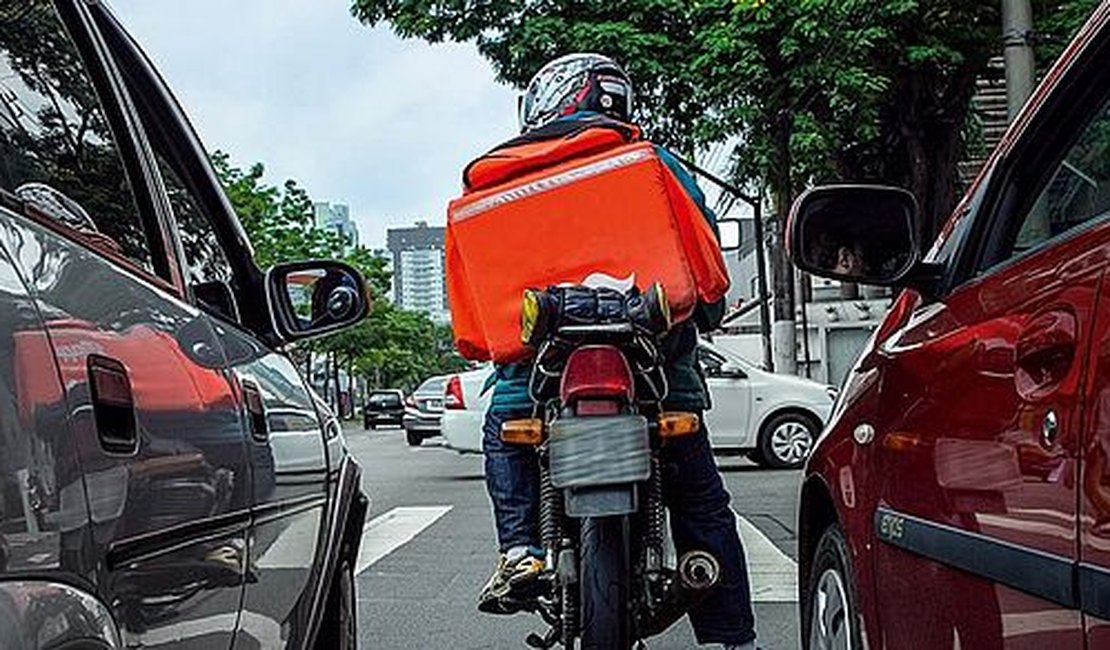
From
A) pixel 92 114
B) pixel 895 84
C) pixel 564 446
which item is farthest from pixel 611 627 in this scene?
pixel 895 84

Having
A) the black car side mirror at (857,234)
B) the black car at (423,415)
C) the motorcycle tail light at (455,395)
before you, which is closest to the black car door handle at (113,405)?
the black car side mirror at (857,234)

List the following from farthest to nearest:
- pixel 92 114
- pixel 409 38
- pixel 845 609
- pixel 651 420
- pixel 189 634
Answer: pixel 409 38
pixel 651 420
pixel 845 609
pixel 92 114
pixel 189 634

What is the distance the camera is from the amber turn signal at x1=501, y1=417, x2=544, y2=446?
4.31 metres

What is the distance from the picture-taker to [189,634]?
2229 millimetres

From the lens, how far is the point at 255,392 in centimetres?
307

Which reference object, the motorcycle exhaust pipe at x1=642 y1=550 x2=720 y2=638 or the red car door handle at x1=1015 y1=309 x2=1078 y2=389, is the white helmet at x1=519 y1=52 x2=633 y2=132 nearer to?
the motorcycle exhaust pipe at x1=642 y1=550 x2=720 y2=638

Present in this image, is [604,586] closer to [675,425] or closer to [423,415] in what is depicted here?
[675,425]

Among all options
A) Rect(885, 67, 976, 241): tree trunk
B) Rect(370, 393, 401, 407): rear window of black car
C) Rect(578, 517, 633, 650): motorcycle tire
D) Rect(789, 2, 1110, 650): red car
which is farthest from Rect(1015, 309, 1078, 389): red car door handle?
Rect(370, 393, 401, 407): rear window of black car

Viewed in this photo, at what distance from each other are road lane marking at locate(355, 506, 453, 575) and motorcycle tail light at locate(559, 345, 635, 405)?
4758 millimetres

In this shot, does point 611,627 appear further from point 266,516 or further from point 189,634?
point 189,634

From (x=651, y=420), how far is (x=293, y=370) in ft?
3.34

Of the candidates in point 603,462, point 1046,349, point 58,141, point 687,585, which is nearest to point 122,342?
point 58,141

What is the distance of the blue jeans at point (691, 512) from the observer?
4438 millimetres

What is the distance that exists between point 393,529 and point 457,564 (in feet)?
7.11
